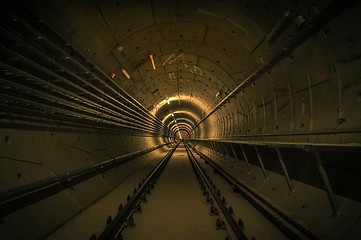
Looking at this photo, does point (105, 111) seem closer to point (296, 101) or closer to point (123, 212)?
point (123, 212)

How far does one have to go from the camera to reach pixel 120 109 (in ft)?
27.2

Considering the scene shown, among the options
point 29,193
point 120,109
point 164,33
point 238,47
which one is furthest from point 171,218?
point 164,33

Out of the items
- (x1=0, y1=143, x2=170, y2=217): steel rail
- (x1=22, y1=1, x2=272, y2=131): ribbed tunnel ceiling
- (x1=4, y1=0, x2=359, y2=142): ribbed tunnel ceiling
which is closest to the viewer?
(x1=0, y1=143, x2=170, y2=217): steel rail

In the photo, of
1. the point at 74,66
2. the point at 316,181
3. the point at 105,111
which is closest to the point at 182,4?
the point at 74,66

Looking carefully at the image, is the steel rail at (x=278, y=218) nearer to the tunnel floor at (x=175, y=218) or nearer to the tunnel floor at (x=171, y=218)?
the tunnel floor at (x=171, y=218)

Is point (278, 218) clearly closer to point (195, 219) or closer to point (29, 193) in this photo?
point (195, 219)

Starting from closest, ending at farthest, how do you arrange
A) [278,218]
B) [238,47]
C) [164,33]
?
[278,218], [238,47], [164,33]

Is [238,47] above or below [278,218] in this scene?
above

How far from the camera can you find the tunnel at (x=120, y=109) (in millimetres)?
3346

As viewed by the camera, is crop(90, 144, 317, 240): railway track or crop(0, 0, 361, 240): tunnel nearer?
crop(0, 0, 361, 240): tunnel

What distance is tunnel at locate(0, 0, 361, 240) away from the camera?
335 centimetres

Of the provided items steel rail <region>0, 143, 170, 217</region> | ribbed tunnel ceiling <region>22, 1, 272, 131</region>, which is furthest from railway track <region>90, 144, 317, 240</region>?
ribbed tunnel ceiling <region>22, 1, 272, 131</region>

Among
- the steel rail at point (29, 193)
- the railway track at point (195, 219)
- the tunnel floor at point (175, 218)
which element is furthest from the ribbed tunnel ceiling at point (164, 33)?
the tunnel floor at point (175, 218)

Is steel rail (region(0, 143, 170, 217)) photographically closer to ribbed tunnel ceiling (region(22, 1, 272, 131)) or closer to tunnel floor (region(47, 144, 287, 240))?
tunnel floor (region(47, 144, 287, 240))
